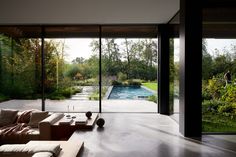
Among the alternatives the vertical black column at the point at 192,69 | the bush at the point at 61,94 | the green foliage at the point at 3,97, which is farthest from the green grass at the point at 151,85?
the green foliage at the point at 3,97

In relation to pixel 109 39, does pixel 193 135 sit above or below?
below

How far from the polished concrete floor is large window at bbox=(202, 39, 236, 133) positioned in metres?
0.44

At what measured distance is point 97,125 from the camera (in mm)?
6652

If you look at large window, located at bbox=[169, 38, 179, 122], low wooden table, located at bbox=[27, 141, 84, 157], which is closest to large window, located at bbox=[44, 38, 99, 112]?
large window, located at bbox=[169, 38, 179, 122]

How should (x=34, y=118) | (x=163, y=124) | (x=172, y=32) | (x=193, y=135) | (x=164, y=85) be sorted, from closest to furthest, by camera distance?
(x=193, y=135) < (x=34, y=118) < (x=163, y=124) < (x=172, y=32) < (x=164, y=85)

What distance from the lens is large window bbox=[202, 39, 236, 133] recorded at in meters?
6.24

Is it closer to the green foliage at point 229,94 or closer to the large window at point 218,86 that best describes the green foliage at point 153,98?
the large window at point 218,86

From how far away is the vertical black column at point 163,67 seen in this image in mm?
8973

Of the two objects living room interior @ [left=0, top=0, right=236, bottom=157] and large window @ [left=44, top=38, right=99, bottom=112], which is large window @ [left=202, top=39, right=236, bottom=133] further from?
large window @ [left=44, top=38, right=99, bottom=112]

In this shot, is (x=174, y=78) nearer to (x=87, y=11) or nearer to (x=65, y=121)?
(x=87, y=11)

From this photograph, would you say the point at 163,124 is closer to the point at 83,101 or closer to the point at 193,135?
the point at 193,135

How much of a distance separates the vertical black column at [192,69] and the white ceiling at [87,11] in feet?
2.07

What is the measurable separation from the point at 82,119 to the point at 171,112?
2.92m

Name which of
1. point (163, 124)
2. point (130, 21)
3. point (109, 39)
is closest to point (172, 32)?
point (130, 21)
